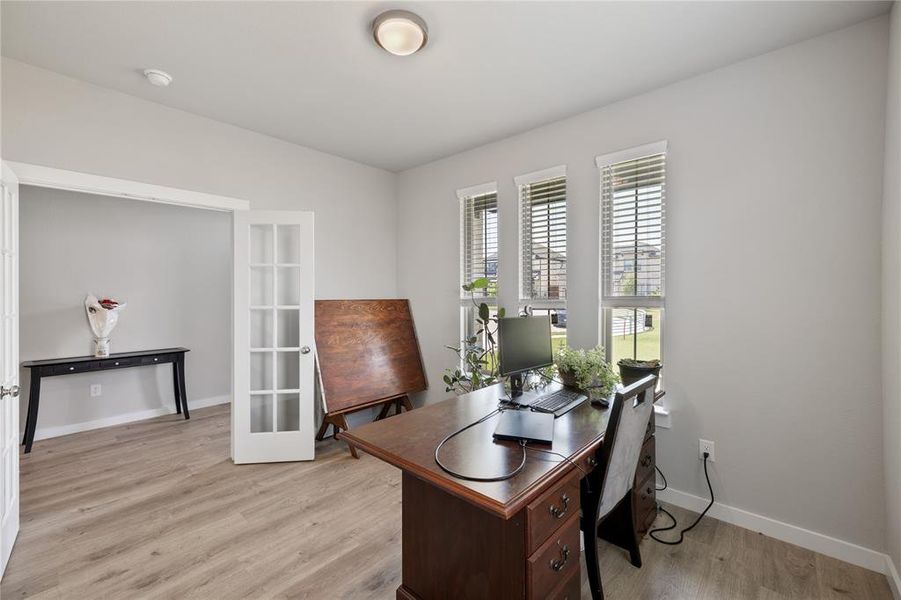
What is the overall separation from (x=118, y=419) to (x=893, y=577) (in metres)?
6.20

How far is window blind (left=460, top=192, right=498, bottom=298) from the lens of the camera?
3.66 m

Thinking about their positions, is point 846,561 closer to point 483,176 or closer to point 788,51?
point 788,51

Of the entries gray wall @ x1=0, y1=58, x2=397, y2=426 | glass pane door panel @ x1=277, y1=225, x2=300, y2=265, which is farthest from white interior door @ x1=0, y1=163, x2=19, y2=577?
glass pane door panel @ x1=277, y1=225, x2=300, y2=265

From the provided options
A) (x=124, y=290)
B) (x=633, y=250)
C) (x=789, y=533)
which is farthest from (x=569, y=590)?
(x=124, y=290)

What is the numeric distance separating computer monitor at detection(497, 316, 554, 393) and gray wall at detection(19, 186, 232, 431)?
3.12m

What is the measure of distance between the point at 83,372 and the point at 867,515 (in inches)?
238

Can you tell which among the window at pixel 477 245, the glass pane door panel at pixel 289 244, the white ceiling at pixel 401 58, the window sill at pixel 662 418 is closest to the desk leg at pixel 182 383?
the glass pane door panel at pixel 289 244

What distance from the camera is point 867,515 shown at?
2.01 m

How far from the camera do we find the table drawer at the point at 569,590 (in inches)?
57.5

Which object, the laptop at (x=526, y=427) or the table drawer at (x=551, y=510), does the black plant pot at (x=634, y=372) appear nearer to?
the laptop at (x=526, y=427)

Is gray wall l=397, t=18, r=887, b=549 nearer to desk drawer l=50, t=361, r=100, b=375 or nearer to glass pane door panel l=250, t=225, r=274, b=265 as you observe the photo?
glass pane door panel l=250, t=225, r=274, b=265

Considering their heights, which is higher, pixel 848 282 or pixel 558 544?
pixel 848 282

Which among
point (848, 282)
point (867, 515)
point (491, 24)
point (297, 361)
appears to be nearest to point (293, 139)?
point (297, 361)

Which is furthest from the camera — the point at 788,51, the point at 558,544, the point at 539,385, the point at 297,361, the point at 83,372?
the point at 83,372
